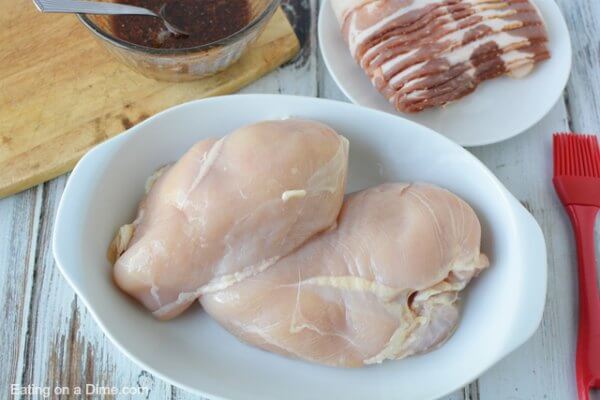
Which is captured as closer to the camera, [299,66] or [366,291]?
[366,291]

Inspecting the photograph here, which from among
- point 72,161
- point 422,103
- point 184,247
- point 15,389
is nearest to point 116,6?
point 72,161

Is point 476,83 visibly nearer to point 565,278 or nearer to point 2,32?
point 565,278

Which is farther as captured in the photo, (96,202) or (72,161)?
(72,161)

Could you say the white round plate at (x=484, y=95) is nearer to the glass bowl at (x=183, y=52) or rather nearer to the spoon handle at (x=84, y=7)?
the glass bowl at (x=183, y=52)

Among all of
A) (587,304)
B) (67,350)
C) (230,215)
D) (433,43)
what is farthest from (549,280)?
(67,350)

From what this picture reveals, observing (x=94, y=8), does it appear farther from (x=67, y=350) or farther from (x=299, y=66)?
(x=67, y=350)

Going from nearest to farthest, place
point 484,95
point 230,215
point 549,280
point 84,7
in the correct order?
point 230,215, point 84,7, point 549,280, point 484,95
